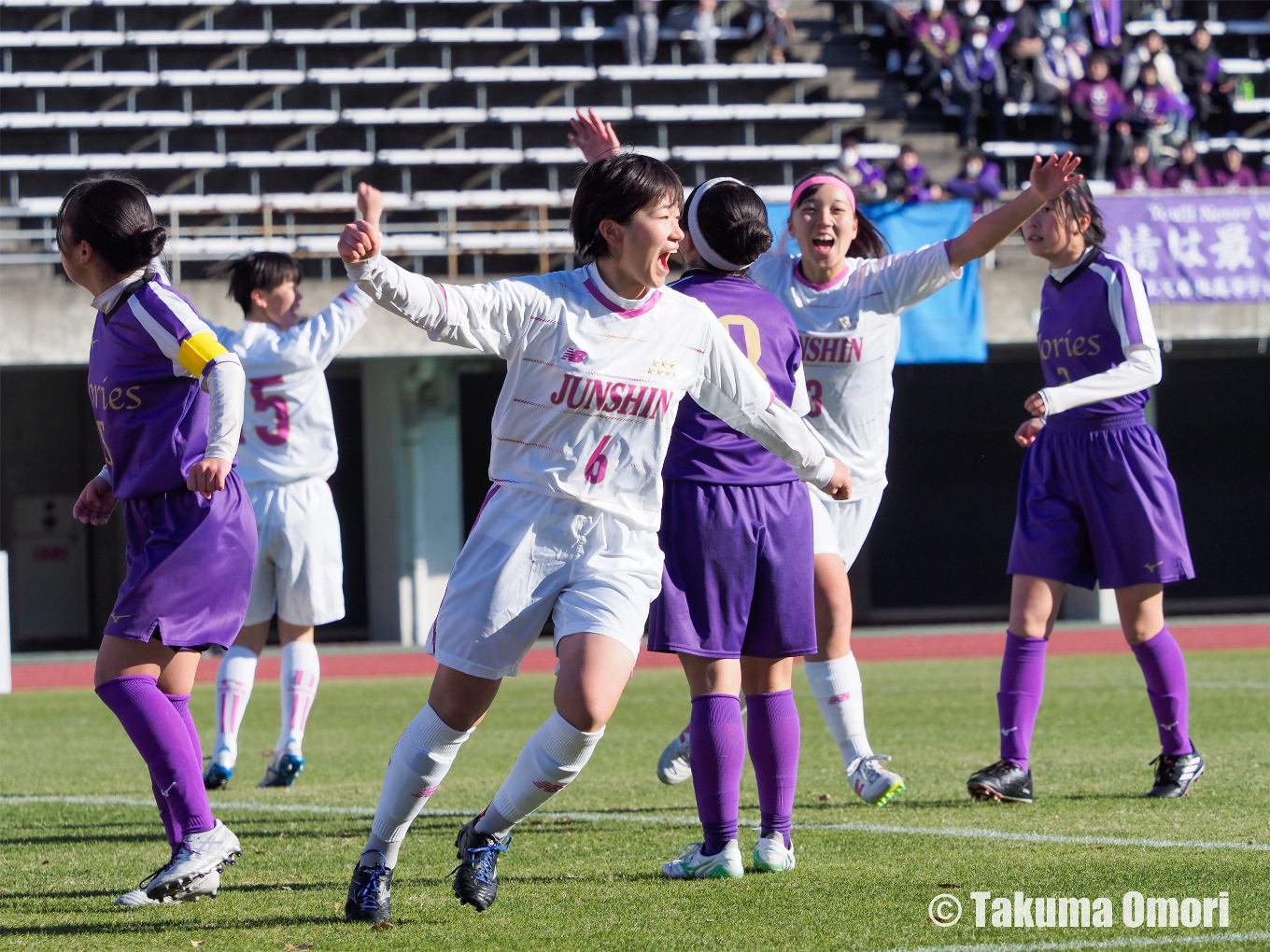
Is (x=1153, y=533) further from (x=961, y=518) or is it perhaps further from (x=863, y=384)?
(x=961, y=518)

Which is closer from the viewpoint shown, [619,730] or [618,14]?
[619,730]

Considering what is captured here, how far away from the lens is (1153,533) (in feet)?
20.1

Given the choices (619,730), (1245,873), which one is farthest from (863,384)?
(619,730)

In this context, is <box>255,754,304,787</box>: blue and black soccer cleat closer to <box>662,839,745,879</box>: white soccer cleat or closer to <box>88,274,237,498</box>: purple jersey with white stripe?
<box>88,274,237,498</box>: purple jersey with white stripe

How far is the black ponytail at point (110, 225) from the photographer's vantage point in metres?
4.43

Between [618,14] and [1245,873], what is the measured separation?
1993 cm

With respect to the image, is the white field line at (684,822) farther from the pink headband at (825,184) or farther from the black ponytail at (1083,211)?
the black ponytail at (1083,211)

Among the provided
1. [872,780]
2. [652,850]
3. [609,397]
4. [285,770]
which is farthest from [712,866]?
[285,770]

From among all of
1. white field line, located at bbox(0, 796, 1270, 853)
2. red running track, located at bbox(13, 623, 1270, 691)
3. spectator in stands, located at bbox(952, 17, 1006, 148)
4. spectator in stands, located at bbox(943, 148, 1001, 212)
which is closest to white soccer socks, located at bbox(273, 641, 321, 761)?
white field line, located at bbox(0, 796, 1270, 853)

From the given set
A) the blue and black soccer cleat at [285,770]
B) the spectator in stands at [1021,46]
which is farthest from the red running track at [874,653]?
the blue and black soccer cleat at [285,770]

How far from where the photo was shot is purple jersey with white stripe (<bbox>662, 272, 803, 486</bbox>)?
460 cm

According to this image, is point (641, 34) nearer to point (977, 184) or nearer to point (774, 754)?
point (977, 184)

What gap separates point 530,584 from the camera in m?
3.93

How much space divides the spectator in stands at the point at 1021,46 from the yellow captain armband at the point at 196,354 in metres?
19.2
